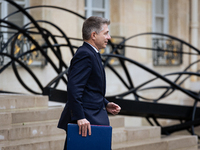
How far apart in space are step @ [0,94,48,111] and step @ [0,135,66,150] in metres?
0.61

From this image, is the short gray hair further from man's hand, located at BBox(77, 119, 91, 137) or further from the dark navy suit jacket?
man's hand, located at BBox(77, 119, 91, 137)

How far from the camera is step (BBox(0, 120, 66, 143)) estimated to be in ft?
11.8

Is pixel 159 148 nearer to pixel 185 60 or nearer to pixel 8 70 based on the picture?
pixel 8 70

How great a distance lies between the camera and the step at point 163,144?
13.6 ft

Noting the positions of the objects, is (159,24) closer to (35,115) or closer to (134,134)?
(134,134)

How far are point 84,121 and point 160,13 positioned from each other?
29.5 feet

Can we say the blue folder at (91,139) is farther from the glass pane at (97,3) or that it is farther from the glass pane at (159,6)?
the glass pane at (159,6)

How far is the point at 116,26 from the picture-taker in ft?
29.9

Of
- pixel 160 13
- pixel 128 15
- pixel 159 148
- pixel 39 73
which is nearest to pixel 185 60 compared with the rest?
pixel 160 13

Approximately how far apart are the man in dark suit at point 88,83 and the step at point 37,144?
3.71 ft

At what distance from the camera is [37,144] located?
3545 millimetres

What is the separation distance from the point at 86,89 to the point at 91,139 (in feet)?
1.04

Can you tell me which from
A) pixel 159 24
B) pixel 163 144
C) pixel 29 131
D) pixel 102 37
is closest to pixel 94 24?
pixel 102 37

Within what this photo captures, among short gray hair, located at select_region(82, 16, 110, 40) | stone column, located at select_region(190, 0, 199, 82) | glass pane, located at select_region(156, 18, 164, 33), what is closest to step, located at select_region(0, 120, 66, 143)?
short gray hair, located at select_region(82, 16, 110, 40)
